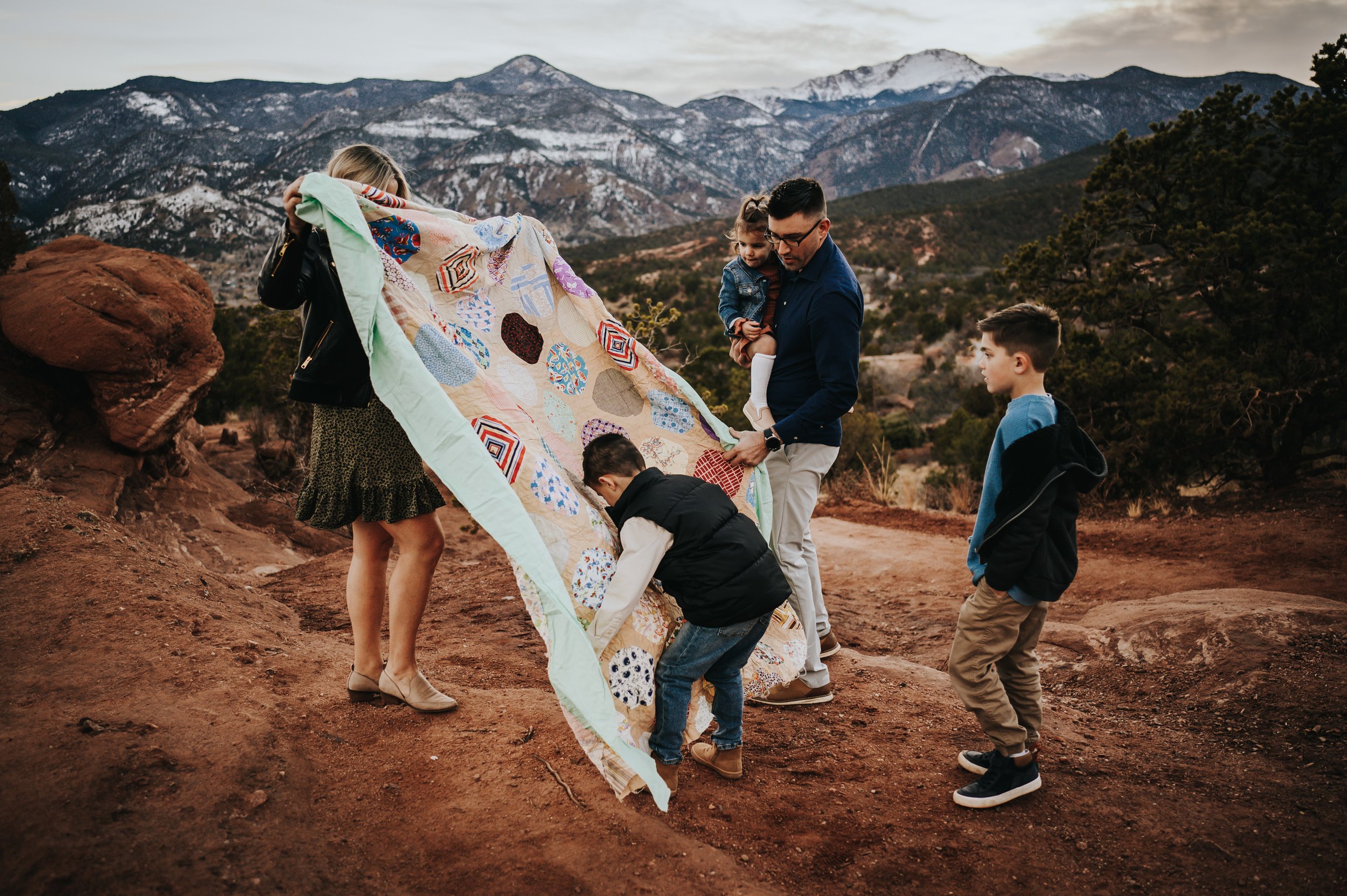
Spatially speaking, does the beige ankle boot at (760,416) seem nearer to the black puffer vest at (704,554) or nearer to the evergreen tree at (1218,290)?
the black puffer vest at (704,554)

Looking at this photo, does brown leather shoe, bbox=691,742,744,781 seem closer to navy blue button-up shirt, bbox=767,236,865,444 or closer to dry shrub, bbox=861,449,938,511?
navy blue button-up shirt, bbox=767,236,865,444

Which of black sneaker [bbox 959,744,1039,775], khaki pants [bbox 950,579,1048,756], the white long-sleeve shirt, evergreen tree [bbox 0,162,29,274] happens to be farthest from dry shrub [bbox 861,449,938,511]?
evergreen tree [bbox 0,162,29,274]

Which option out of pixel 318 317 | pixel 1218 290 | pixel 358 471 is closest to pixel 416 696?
pixel 358 471

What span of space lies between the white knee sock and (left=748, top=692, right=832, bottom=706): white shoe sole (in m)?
1.49

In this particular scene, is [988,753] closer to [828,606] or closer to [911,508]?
[828,606]

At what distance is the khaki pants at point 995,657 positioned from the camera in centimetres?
289

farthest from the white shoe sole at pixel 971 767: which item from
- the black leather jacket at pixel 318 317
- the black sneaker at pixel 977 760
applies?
the black leather jacket at pixel 318 317

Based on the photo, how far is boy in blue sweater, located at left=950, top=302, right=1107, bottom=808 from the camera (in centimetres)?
279

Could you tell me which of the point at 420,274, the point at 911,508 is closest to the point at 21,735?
A: the point at 420,274

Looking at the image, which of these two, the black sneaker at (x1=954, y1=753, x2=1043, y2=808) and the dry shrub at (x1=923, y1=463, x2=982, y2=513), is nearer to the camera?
the black sneaker at (x1=954, y1=753, x2=1043, y2=808)

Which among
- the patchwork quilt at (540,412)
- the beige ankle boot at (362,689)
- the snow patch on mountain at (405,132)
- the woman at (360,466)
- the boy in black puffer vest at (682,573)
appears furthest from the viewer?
the snow patch on mountain at (405,132)

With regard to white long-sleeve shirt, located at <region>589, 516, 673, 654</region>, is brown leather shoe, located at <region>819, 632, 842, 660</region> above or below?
below

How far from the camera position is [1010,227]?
1823 inches

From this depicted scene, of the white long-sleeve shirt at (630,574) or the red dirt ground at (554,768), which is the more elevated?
the white long-sleeve shirt at (630,574)
